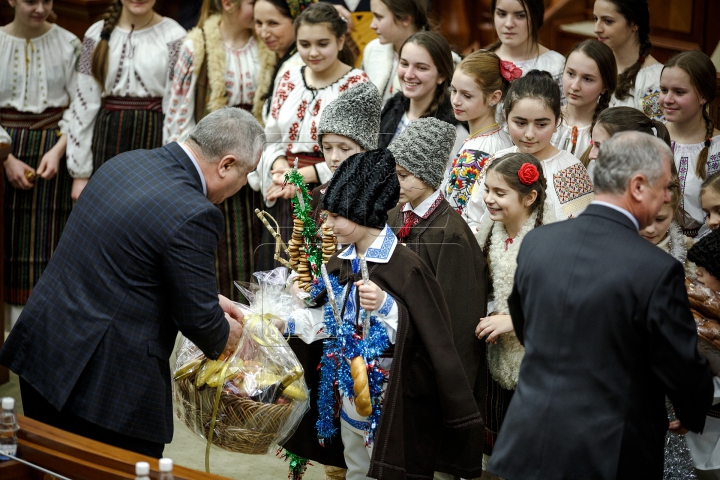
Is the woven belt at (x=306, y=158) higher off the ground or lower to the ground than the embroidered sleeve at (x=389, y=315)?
higher

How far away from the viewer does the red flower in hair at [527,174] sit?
3.34 m

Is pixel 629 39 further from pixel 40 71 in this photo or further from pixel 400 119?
pixel 40 71

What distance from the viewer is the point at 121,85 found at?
5.41 metres

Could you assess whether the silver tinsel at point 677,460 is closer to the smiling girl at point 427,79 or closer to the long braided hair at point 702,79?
the long braided hair at point 702,79

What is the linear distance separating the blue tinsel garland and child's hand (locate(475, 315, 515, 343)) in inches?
20.6

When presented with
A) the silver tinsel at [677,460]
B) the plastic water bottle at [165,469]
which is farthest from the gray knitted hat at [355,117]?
the plastic water bottle at [165,469]

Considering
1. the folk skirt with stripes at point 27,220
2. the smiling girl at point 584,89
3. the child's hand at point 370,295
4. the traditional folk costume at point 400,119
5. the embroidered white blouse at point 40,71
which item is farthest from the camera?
the folk skirt with stripes at point 27,220

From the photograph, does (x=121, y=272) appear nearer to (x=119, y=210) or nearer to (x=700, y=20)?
(x=119, y=210)

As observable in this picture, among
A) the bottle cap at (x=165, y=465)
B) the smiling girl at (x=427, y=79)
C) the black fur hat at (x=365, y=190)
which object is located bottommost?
the bottle cap at (x=165, y=465)

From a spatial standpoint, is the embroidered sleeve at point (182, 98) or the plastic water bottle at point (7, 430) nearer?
the plastic water bottle at point (7, 430)

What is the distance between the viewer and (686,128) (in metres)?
4.01

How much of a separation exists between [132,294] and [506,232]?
147 cm

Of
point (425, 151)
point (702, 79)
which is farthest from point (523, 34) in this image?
point (425, 151)

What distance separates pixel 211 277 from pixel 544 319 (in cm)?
102
